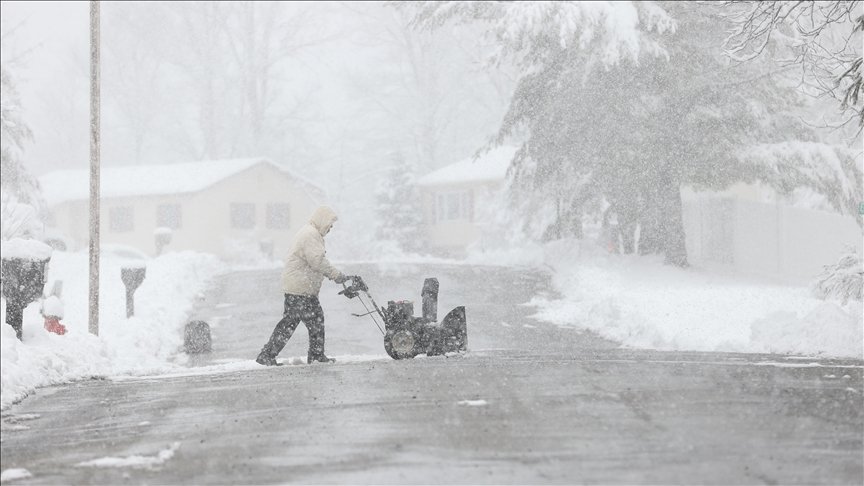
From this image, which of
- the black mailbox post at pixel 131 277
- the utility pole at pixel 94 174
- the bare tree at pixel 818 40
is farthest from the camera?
the black mailbox post at pixel 131 277

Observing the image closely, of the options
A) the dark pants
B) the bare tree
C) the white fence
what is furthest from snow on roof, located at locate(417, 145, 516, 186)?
the dark pants

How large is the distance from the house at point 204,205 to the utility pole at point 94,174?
122ft

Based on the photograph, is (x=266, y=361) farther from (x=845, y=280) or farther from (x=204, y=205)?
(x=204, y=205)

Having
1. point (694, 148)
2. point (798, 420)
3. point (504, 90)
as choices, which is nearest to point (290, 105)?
point (504, 90)

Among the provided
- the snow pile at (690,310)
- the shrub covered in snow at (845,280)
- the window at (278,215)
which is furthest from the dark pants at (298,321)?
the window at (278,215)

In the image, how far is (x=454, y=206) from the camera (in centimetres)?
6038

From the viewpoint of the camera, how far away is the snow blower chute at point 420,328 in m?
14.0

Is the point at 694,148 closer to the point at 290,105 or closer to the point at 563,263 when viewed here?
the point at 563,263

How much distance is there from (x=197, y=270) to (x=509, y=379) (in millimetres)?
25237

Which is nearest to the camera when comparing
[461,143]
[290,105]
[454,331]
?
[454,331]

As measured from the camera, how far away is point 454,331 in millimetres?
14422

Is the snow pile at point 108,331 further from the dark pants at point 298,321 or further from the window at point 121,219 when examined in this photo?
the window at point 121,219

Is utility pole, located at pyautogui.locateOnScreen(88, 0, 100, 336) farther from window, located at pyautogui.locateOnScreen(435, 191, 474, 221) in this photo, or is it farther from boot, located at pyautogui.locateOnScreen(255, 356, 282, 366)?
window, located at pyautogui.locateOnScreen(435, 191, 474, 221)

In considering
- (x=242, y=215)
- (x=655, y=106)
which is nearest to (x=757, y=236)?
(x=655, y=106)
